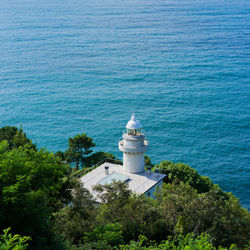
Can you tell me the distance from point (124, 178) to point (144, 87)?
45688 mm

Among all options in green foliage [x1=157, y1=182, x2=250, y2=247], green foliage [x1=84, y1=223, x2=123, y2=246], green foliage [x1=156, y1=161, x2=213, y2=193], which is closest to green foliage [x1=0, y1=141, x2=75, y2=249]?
green foliage [x1=84, y1=223, x2=123, y2=246]

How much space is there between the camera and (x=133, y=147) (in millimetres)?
29422

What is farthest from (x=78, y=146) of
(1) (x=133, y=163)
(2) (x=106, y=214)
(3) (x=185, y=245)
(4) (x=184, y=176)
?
(3) (x=185, y=245)

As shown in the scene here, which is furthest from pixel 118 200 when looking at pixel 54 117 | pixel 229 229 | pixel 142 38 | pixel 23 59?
pixel 142 38

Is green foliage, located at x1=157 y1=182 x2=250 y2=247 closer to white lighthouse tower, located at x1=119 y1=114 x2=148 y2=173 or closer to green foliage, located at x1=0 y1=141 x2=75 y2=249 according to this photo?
green foliage, located at x1=0 y1=141 x2=75 y2=249

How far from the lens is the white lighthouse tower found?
96.3 feet

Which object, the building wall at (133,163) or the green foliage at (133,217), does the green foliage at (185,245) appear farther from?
the building wall at (133,163)

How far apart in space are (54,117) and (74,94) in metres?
10.4

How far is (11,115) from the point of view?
202ft

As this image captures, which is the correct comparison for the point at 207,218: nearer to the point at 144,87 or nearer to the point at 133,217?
the point at 133,217

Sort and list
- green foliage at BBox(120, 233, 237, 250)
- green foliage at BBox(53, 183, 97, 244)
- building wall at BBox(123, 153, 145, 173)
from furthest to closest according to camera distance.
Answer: building wall at BBox(123, 153, 145, 173) < green foliage at BBox(53, 183, 97, 244) < green foliage at BBox(120, 233, 237, 250)

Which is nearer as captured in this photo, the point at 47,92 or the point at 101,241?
the point at 101,241

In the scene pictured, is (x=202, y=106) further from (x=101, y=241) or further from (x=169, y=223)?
(x=101, y=241)

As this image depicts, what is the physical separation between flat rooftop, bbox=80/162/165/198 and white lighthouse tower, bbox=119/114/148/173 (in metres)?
0.63
